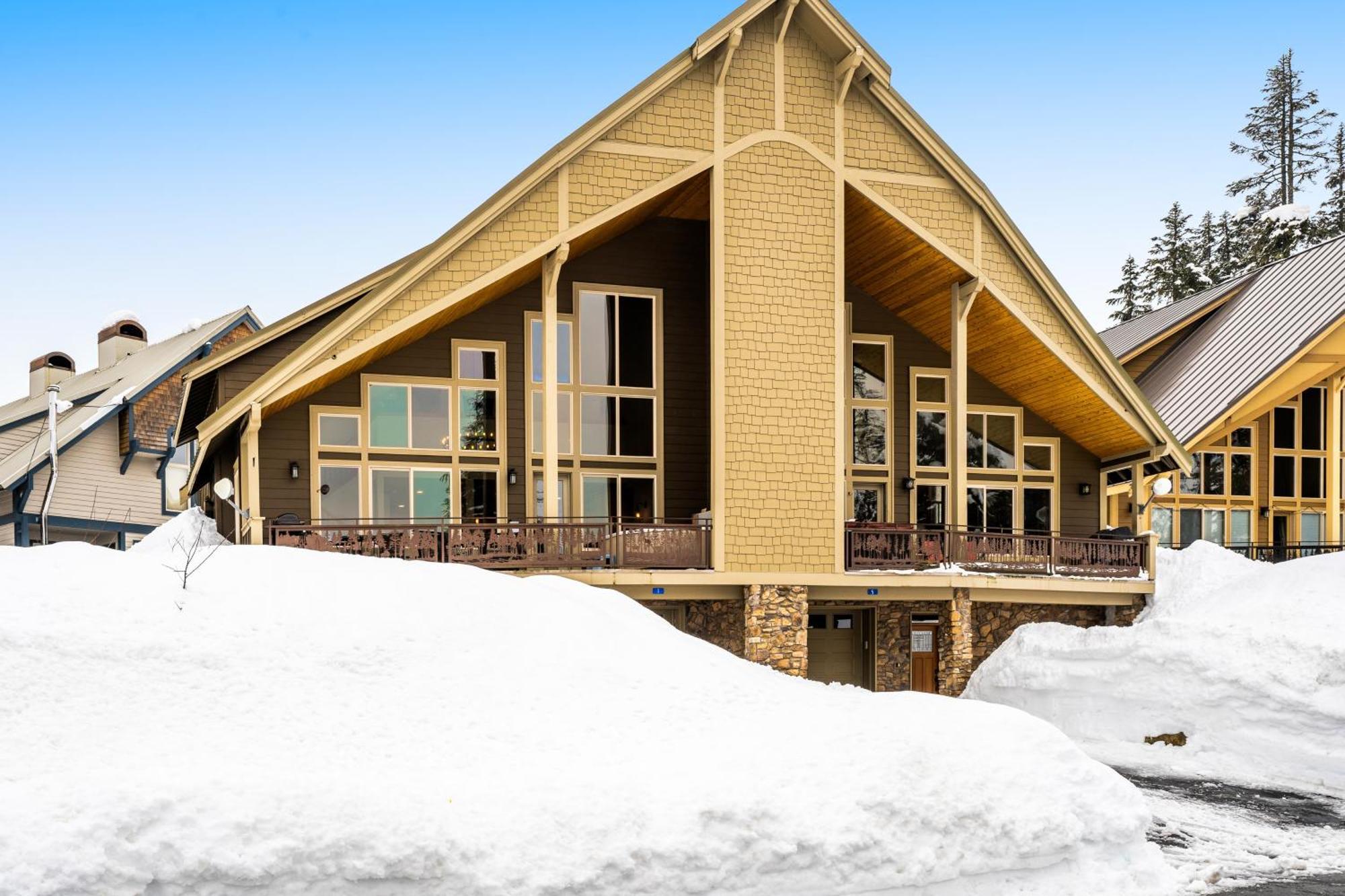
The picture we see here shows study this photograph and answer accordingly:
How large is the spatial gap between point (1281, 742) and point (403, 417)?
1479 centimetres

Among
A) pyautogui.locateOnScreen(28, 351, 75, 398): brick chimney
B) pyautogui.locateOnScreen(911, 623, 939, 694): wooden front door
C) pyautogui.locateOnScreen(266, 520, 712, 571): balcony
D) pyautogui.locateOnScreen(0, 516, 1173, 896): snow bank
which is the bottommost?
pyautogui.locateOnScreen(911, 623, 939, 694): wooden front door

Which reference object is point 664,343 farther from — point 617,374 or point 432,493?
point 432,493

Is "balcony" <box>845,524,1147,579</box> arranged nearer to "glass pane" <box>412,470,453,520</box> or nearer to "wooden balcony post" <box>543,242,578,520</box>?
"wooden balcony post" <box>543,242,578,520</box>

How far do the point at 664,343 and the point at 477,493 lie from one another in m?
4.41

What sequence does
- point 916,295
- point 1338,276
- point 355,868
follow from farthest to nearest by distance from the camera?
point 1338,276 → point 916,295 → point 355,868

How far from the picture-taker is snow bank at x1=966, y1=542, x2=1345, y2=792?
650 inches

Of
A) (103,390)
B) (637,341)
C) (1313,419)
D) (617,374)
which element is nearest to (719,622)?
(617,374)

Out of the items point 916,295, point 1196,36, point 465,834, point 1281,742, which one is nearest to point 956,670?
point 1281,742

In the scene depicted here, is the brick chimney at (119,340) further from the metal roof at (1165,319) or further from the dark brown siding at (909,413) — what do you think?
the metal roof at (1165,319)

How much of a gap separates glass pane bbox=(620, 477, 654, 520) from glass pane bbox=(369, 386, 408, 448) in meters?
4.05

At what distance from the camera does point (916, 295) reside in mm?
22125

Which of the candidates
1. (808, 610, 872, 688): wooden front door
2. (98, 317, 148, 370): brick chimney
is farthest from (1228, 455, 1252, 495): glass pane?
(98, 317, 148, 370): brick chimney

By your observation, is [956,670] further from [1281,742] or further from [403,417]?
[403,417]

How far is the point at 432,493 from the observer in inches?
798
